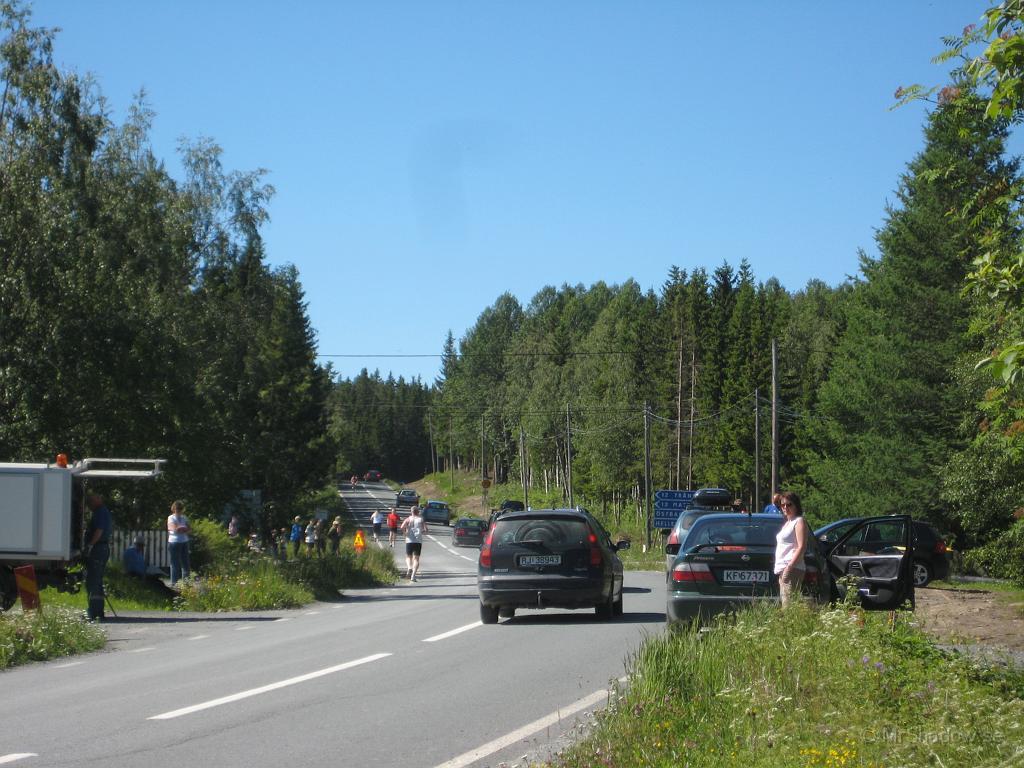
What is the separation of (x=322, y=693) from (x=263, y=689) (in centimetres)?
62

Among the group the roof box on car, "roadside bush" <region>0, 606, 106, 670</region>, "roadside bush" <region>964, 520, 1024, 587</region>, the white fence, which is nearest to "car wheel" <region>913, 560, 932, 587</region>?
"roadside bush" <region>964, 520, 1024, 587</region>

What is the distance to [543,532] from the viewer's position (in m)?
17.2

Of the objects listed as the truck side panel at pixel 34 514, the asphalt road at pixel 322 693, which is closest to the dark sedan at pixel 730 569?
the asphalt road at pixel 322 693

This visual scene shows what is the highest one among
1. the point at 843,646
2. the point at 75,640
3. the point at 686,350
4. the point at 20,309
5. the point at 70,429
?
the point at 686,350

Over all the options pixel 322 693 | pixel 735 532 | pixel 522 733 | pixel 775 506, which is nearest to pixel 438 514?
pixel 775 506

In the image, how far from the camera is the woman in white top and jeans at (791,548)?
490 inches

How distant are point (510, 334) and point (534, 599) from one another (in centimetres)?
12176

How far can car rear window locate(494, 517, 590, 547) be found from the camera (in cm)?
1709

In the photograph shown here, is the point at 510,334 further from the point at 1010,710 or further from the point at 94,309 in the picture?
the point at 1010,710

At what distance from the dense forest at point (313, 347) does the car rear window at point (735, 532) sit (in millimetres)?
3454

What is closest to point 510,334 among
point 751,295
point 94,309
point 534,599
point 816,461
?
point 751,295

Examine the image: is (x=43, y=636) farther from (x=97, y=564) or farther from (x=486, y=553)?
(x=486, y=553)

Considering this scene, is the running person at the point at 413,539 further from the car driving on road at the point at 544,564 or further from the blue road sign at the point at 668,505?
the car driving on road at the point at 544,564

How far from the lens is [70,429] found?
1117 inches
